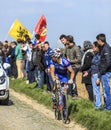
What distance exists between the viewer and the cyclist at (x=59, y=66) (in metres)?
13.4

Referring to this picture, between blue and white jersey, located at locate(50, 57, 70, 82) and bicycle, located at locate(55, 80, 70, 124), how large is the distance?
0.17 m

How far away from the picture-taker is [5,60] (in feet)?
91.8

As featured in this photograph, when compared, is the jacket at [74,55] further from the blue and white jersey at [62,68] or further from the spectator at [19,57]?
the spectator at [19,57]

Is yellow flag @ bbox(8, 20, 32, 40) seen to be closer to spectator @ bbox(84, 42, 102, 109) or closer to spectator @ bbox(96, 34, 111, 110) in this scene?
spectator @ bbox(84, 42, 102, 109)

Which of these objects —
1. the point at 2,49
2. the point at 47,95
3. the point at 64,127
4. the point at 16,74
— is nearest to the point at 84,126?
the point at 64,127

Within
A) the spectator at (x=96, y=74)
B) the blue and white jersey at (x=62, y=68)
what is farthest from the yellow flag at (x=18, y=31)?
the blue and white jersey at (x=62, y=68)

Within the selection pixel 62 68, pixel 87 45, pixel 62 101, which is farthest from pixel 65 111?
pixel 87 45

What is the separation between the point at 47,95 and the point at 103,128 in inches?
238

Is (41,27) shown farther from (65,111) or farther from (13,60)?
(65,111)

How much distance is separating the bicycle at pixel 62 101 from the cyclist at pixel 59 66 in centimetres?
16

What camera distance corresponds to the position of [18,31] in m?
28.2

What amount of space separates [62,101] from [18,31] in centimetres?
1498

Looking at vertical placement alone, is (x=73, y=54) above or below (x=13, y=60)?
below

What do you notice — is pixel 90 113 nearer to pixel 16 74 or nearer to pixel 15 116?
pixel 15 116
